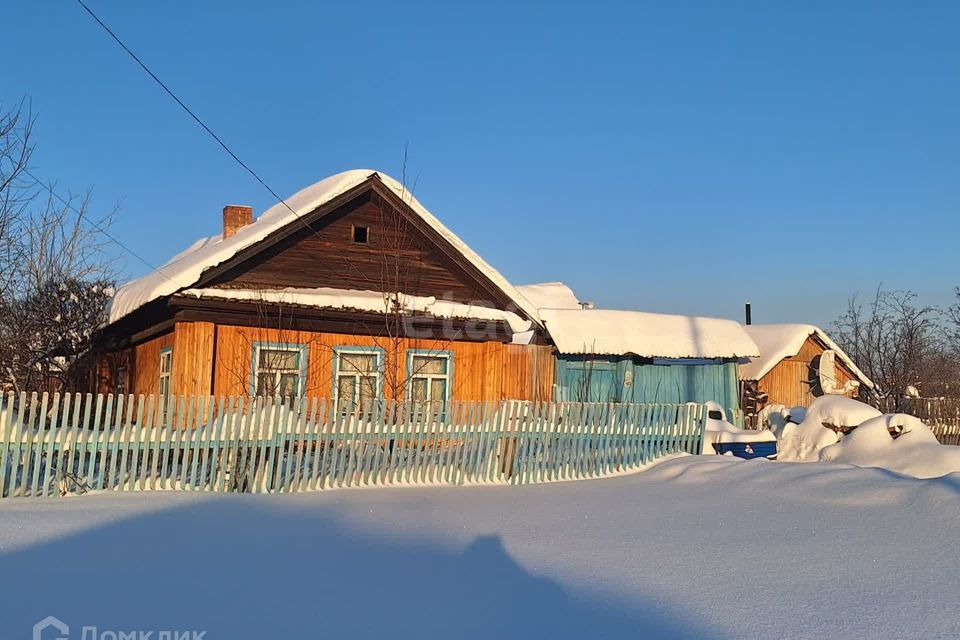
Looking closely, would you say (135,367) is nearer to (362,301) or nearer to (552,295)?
(362,301)

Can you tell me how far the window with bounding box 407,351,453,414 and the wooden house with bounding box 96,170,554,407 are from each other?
23mm

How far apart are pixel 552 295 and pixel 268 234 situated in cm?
1644

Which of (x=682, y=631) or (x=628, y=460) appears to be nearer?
(x=682, y=631)

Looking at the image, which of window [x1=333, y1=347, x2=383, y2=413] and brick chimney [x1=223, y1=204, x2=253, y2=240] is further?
brick chimney [x1=223, y1=204, x2=253, y2=240]

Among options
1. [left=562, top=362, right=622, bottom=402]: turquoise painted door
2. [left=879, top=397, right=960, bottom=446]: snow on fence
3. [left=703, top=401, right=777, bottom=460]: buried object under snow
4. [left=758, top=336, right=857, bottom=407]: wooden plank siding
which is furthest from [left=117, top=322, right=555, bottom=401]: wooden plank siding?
[left=758, top=336, right=857, bottom=407]: wooden plank siding

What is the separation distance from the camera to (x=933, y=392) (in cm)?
3209

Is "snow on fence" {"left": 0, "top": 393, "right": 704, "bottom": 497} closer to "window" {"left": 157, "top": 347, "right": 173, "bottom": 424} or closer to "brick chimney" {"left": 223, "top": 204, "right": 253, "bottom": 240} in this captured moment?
"window" {"left": 157, "top": 347, "right": 173, "bottom": 424}

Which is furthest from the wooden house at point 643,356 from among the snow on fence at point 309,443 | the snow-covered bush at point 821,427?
the snow on fence at point 309,443

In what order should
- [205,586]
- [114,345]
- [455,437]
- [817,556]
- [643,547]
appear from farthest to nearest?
[114,345] < [455,437] < [643,547] < [817,556] < [205,586]

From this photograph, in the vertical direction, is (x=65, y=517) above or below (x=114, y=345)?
below

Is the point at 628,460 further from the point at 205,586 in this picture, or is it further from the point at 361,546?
the point at 205,586

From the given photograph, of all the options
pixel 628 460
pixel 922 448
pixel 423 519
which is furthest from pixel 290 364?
pixel 922 448

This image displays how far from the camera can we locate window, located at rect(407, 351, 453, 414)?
15.4m

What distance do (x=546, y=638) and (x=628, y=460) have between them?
818 cm
